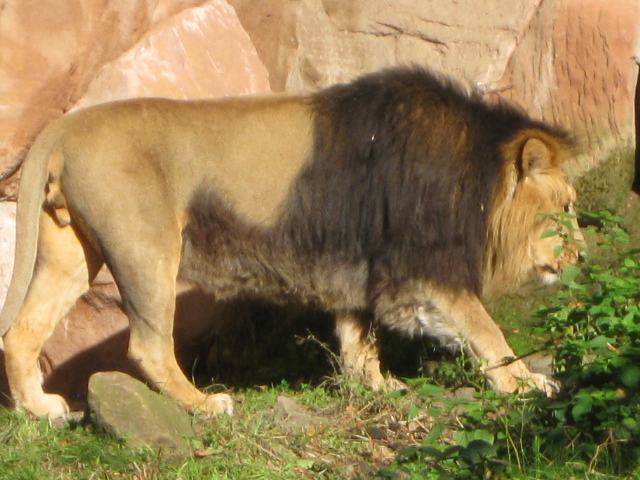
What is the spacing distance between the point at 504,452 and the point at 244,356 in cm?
278

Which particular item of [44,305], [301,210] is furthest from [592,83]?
[44,305]

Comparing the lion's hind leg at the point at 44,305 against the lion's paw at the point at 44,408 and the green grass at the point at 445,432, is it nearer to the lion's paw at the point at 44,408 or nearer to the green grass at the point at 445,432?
the lion's paw at the point at 44,408

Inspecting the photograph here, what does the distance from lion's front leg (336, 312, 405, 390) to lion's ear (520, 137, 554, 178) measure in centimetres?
121

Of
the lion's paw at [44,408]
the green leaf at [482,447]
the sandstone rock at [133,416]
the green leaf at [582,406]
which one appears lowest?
the lion's paw at [44,408]

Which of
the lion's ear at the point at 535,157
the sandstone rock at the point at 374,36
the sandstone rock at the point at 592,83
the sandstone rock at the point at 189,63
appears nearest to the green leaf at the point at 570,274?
the lion's ear at the point at 535,157

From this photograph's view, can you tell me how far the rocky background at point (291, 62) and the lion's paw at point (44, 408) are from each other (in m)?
1.35

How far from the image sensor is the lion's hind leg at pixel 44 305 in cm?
498

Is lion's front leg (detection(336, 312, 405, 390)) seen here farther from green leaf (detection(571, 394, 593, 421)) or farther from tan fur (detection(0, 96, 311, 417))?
green leaf (detection(571, 394, 593, 421))

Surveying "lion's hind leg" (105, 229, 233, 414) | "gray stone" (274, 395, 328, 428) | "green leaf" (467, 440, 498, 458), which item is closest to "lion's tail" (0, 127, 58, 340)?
"lion's hind leg" (105, 229, 233, 414)

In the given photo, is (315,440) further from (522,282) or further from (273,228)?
(522,282)

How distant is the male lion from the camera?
4809 mm

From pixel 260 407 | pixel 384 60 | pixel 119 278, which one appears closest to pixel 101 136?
pixel 119 278

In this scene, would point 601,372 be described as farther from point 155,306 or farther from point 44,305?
point 44,305

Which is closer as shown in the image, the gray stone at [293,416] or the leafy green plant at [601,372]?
the leafy green plant at [601,372]
